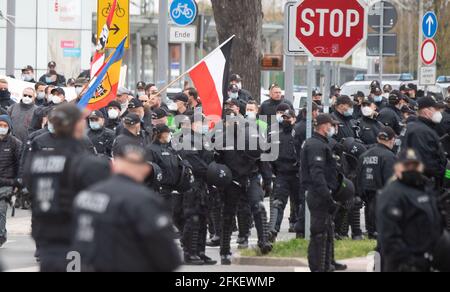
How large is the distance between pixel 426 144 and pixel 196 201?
112 inches

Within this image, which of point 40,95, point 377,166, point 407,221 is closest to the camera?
point 407,221

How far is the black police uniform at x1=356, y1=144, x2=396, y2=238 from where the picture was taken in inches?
659

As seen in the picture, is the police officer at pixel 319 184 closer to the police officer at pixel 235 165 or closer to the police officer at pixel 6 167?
the police officer at pixel 235 165

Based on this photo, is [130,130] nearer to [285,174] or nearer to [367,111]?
[285,174]

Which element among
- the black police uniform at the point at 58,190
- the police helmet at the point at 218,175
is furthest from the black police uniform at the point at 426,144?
the black police uniform at the point at 58,190

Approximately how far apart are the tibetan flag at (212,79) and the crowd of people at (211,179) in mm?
235

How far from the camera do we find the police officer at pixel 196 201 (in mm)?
16125

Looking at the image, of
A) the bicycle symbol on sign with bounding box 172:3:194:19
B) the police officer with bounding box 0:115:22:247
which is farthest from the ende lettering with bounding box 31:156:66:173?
the bicycle symbol on sign with bounding box 172:3:194:19

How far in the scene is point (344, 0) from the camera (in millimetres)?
15648

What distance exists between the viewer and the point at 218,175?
15945 millimetres

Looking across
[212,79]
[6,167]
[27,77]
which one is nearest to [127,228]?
[6,167]

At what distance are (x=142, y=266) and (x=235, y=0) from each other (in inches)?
706

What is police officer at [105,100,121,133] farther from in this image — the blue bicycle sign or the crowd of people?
the blue bicycle sign
